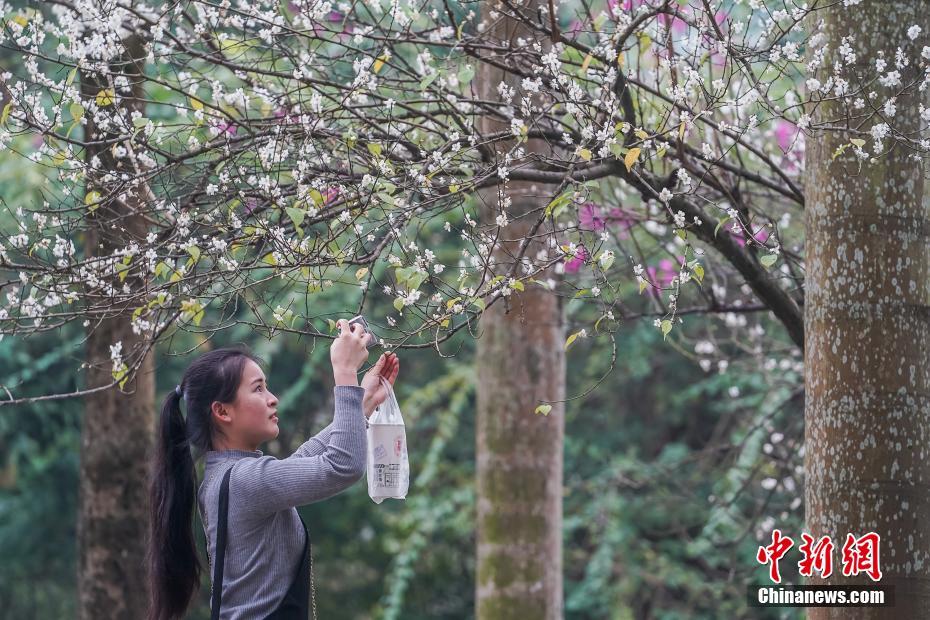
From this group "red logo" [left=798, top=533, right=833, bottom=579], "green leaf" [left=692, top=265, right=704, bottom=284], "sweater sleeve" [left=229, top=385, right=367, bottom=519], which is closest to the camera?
"sweater sleeve" [left=229, top=385, right=367, bottom=519]

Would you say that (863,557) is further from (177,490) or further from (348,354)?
(177,490)

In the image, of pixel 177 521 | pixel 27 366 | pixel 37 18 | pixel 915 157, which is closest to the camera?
pixel 177 521

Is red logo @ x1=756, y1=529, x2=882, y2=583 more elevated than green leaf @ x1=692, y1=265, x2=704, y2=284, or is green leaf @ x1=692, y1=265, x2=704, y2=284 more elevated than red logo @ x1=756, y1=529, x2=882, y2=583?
green leaf @ x1=692, y1=265, x2=704, y2=284

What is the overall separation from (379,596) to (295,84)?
7.31 meters

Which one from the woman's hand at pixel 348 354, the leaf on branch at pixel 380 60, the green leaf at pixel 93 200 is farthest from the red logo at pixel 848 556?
the green leaf at pixel 93 200

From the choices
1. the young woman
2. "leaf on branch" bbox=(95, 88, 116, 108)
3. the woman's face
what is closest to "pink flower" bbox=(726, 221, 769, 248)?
the young woman

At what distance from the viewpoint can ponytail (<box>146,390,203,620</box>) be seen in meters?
2.75

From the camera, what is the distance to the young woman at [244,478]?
2457mm

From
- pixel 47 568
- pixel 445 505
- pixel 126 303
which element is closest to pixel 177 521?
pixel 126 303

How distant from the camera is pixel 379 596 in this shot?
33.3ft

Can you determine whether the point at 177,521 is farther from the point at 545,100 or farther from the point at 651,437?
the point at 651,437

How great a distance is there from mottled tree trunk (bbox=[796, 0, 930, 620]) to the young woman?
3.86 ft

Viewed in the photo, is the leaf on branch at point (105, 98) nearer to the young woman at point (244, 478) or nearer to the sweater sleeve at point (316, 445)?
the young woman at point (244, 478)

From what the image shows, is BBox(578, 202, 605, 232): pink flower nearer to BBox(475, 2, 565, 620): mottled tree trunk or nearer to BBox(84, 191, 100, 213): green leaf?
BBox(475, 2, 565, 620): mottled tree trunk
